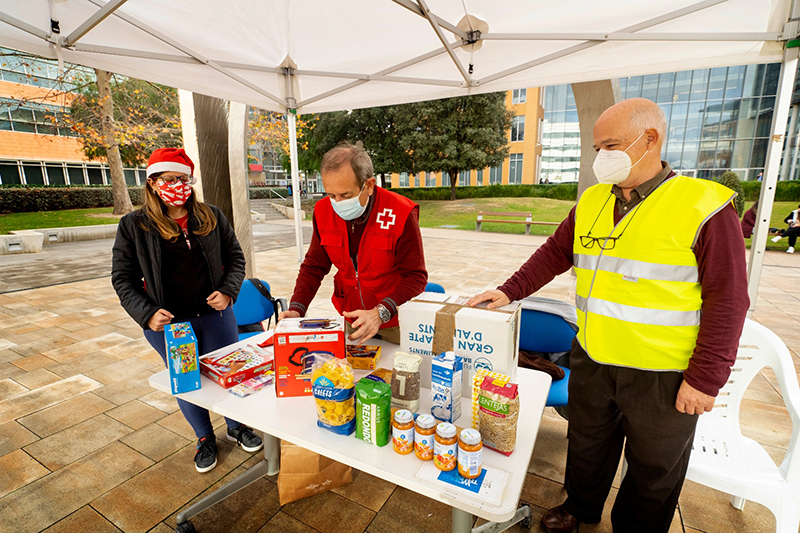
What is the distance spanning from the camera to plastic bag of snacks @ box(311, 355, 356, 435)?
4.19 feet

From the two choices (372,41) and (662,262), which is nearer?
(662,262)

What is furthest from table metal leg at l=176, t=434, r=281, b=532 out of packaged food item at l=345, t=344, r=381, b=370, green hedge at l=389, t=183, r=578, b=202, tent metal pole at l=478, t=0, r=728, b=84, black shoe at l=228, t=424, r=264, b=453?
green hedge at l=389, t=183, r=578, b=202

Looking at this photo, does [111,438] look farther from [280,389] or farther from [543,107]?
[543,107]

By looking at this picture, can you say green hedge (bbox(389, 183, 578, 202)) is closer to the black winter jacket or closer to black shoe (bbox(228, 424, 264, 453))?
black shoe (bbox(228, 424, 264, 453))

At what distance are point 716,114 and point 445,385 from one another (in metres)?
30.8

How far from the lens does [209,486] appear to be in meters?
2.22

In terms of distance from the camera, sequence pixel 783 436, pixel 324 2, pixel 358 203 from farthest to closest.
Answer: pixel 324 2 < pixel 783 436 < pixel 358 203

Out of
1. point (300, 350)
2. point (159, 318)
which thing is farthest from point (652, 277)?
point (159, 318)

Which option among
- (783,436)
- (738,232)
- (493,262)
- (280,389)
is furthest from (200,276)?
(493,262)

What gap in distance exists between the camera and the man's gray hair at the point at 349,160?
1870 mm

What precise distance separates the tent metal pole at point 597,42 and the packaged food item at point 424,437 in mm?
3285

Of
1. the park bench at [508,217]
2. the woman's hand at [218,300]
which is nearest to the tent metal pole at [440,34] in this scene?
the woman's hand at [218,300]

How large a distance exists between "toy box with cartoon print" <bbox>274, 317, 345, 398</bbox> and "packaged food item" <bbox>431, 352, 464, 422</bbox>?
0.42 m

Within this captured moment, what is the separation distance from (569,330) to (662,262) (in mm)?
1178
